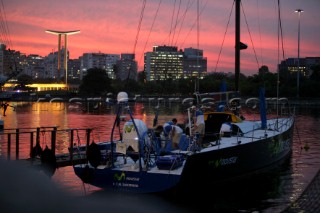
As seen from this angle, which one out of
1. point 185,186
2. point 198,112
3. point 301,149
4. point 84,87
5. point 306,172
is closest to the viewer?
point 185,186

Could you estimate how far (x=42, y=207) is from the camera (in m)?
6.05

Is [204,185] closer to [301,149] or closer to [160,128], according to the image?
[160,128]

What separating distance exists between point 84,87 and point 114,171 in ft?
513

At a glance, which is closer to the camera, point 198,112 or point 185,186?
point 185,186

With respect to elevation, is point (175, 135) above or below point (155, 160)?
above

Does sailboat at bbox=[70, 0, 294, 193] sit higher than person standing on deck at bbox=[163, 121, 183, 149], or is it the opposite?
person standing on deck at bbox=[163, 121, 183, 149]

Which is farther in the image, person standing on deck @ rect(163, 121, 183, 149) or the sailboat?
person standing on deck @ rect(163, 121, 183, 149)

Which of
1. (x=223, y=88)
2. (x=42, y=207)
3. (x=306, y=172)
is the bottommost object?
(x=306, y=172)

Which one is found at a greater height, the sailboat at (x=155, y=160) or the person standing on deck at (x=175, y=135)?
the person standing on deck at (x=175, y=135)

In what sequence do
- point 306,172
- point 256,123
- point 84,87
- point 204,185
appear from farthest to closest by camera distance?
point 84,87 < point 256,123 < point 306,172 < point 204,185

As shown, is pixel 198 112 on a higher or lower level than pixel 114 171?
higher

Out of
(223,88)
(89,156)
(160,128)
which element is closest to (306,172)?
(223,88)

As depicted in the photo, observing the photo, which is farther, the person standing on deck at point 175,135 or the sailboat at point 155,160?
the person standing on deck at point 175,135

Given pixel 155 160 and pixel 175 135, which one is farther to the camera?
pixel 175 135
